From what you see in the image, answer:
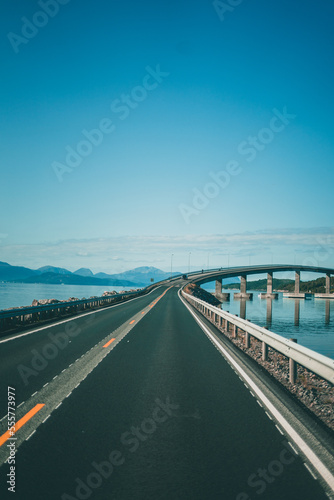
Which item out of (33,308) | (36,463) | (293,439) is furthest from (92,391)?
(33,308)

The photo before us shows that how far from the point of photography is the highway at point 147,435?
345cm

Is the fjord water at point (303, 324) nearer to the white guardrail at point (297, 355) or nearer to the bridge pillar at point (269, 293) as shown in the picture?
the white guardrail at point (297, 355)

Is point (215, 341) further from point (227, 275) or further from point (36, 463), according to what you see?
point (227, 275)

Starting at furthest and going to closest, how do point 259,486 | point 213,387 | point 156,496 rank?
point 213,387 → point 259,486 → point 156,496

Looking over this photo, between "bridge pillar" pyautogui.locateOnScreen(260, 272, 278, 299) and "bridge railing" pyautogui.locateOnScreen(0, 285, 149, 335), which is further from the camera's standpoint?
"bridge pillar" pyautogui.locateOnScreen(260, 272, 278, 299)

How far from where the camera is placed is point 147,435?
4621 millimetres

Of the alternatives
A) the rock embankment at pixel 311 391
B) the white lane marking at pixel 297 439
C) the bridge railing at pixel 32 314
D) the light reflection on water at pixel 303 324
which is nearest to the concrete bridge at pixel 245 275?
the light reflection on water at pixel 303 324

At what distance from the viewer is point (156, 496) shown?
3271mm

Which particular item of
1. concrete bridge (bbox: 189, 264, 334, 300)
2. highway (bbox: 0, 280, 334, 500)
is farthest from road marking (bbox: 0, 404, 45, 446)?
concrete bridge (bbox: 189, 264, 334, 300)

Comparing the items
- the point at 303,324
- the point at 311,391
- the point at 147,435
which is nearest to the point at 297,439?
the point at 147,435

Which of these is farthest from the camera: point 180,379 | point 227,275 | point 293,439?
point 227,275

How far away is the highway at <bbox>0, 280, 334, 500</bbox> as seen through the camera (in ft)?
11.3

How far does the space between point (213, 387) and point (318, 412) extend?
178 cm

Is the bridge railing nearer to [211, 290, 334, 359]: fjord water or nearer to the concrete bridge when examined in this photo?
[211, 290, 334, 359]: fjord water
